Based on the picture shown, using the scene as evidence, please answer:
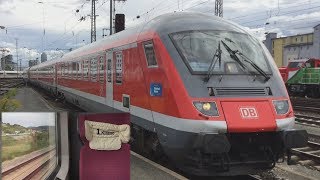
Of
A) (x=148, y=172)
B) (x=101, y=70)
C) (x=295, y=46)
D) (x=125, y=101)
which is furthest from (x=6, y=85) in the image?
(x=295, y=46)

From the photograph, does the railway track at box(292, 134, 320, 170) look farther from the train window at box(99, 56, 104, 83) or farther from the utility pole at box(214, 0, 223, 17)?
the utility pole at box(214, 0, 223, 17)

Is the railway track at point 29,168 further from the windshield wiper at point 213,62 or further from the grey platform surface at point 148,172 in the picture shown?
the windshield wiper at point 213,62

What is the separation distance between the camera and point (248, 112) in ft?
23.6

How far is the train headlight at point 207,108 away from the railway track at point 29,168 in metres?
3.22

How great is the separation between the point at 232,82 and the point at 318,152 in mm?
4257

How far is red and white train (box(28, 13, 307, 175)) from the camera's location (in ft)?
23.0

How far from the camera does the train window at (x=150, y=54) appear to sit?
824 cm

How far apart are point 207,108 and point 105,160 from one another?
98.4 inches

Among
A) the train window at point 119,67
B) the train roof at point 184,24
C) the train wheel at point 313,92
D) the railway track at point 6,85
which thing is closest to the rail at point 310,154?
the train roof at point 184,24

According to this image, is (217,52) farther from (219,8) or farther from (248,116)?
(219,8)

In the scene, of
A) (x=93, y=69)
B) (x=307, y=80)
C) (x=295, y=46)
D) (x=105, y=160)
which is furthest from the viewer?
(x=295, y=46)

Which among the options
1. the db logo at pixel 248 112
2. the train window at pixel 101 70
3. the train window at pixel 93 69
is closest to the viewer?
the db logo at pixel 248 112

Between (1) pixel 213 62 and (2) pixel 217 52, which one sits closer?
(1) pixel 213 62

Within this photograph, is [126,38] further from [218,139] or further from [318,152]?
[318,152]
